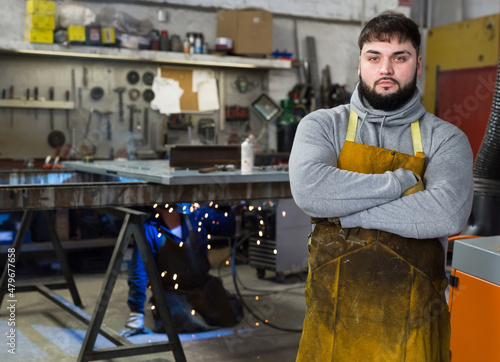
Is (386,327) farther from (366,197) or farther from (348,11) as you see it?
(348,11)

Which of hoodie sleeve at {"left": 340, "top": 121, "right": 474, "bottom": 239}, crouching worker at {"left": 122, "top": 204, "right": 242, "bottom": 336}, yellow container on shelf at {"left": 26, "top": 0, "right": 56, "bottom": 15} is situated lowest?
crouching worker at {"left": 122, "top": 204, "right": 242, "bottom": 336}

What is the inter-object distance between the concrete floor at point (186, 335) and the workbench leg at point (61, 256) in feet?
0.36

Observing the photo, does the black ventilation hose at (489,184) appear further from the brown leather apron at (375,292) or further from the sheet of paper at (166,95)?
the sheet of paper at (166,95)

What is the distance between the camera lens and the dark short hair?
1.69 m

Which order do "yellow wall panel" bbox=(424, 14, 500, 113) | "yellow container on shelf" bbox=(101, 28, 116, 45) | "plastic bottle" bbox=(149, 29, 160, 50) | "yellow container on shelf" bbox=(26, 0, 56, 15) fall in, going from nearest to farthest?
"yellow container on shelf" bbox=(26, 0, 56, 15), "yellow container on shelf" bbox=(101, 28, 116, 45), "plastic bottle" bbox=(149, 29, 160, 50), "yellow wall panel" bbox=(424, 14, 500, 113)

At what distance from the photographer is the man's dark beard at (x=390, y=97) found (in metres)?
1.71

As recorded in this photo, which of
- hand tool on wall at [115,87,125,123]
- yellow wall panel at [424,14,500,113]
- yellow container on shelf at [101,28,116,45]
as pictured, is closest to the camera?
yellow container on shelf at [101,28,116,45]

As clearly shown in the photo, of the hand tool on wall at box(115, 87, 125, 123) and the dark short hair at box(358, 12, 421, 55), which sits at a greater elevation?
the dark short hair at box(358, 12, 421, 55)

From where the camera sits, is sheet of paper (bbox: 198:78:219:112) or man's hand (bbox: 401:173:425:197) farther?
sheet of paper (bbox: 198:78:219:112)

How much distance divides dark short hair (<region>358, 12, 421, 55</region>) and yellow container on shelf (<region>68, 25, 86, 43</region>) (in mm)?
4060

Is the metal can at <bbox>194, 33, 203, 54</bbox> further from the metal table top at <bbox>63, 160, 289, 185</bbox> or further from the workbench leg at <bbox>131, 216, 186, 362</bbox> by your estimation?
the workbench leg at <bbox>131, 216, 186, 362</bbox>

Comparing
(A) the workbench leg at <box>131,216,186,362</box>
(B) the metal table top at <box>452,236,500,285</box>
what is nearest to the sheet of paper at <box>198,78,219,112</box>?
(A) the workbench leg at <box>131,216,186,362</box>

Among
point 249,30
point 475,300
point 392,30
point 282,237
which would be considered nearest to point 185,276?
point 282,237

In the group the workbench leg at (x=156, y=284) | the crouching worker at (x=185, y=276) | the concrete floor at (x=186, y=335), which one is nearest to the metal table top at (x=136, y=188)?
the workbench leg at (x=156, y=284)
